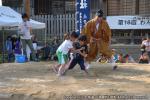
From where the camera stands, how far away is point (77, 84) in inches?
420

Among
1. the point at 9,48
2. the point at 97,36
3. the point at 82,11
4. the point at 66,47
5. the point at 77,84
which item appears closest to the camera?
the point at 77,84

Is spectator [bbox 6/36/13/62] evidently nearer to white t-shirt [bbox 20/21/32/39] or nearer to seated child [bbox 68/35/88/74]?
white t-shirt [bbox 20/21/32/39]

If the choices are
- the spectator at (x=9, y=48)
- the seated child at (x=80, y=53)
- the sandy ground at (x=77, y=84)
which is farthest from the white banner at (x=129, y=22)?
the seated child at (x=80, y=53)

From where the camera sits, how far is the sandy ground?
932 cm

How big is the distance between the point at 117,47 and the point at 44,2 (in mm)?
7632

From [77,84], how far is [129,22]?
12226 millimetres

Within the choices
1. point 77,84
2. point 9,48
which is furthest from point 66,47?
point 9,48

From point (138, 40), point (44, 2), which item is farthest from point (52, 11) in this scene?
point (138, 40)

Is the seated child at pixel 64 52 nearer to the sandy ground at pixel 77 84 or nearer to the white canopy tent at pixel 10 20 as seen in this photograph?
the sandy ground at pixel 77 84

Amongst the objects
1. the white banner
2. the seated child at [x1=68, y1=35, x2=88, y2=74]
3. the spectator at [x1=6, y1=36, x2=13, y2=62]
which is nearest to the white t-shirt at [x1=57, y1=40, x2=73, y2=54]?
the seated child at [x1=68, y1=35, x2=88, y2=74]

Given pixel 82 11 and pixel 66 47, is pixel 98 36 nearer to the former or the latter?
pixel 66 47

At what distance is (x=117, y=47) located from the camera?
22016 millimetres

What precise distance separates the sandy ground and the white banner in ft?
27.4

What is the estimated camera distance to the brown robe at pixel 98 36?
41.9 feet
